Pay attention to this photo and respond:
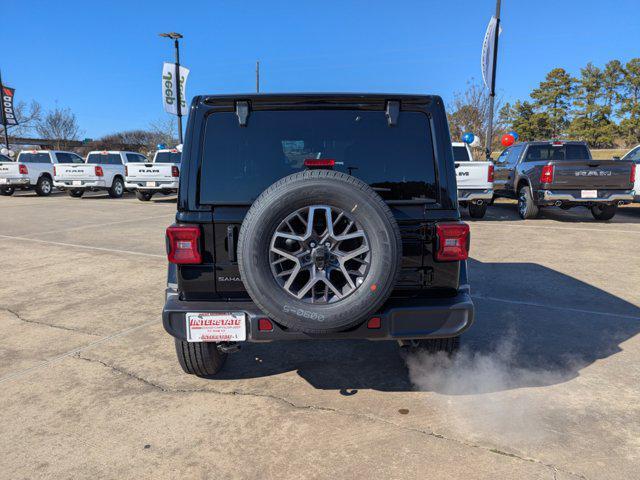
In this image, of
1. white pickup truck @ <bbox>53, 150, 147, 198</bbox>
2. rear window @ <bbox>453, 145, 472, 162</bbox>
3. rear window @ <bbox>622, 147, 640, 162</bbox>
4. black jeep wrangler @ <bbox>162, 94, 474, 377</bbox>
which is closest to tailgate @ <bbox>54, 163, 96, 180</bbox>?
white pickup truck @ <bbox>53, 150, 147, 198</bbox>

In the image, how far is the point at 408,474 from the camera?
2.28m

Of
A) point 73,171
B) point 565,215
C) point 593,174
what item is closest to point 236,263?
point 593,174

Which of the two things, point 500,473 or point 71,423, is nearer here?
point 500,473

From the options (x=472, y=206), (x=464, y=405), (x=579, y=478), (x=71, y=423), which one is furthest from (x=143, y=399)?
(x=472, y=206)

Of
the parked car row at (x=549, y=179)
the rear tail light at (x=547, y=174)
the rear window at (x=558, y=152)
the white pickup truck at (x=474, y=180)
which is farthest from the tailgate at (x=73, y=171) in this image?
the rear tail light at (x=547, y=174)

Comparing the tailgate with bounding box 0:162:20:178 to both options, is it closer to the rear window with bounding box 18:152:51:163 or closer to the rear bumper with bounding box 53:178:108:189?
the rear window with bounding box 18:152:51:163

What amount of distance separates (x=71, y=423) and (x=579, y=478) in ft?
9.18

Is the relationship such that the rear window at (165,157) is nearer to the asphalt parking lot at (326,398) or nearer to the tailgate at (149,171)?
the tailgate at (149,171)

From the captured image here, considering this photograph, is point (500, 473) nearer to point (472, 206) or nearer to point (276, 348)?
point (276, 348)

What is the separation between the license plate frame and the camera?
104 inches

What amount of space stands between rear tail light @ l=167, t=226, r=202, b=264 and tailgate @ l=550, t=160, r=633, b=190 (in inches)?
383

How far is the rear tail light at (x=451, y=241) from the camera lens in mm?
2746

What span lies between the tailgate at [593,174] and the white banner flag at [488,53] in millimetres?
A: 8256

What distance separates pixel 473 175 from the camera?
11188mm
